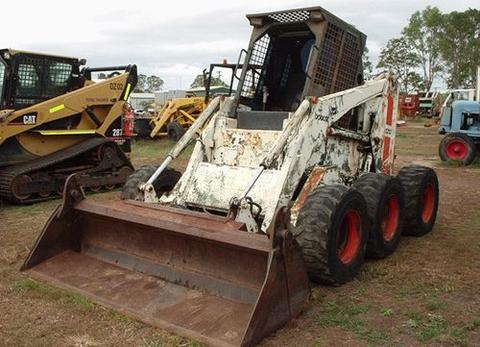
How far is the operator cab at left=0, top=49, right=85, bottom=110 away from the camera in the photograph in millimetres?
8500

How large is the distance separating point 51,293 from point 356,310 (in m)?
2.33

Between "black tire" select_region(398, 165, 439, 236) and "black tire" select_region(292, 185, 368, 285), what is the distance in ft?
4.85

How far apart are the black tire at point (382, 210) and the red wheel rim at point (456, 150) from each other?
8370 millimetres

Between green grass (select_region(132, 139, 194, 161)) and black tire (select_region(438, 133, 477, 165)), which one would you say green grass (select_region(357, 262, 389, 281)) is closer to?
black tire (select_region(438, 133, 477, 165))

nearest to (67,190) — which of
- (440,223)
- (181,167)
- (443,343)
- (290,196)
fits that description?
(290,196)

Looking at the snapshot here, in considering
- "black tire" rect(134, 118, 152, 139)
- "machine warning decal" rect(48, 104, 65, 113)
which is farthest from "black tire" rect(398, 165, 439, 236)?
"black tire" rect(134, 118, 152, 139)

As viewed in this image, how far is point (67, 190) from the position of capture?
4742 millimetres

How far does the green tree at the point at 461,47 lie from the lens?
51156 millimetres

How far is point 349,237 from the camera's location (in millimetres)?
4762

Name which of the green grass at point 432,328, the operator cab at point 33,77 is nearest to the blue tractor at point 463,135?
the operator cab at point 33,77

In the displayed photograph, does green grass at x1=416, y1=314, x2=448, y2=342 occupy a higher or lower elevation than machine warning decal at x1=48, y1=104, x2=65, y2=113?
lower

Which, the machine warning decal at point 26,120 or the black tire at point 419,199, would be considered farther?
the machine warning decal at point 26,120

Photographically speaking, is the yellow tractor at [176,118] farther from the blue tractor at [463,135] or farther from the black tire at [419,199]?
the black tire at [419,199]

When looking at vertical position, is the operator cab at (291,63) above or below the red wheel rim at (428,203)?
above
